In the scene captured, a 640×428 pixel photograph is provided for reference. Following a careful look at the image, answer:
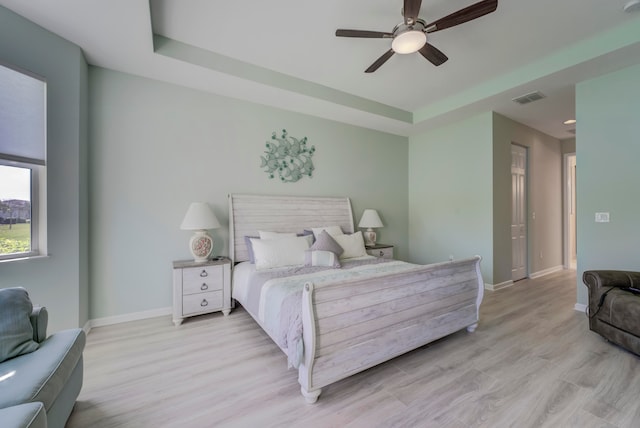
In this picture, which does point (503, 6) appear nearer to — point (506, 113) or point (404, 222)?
point (506, 113)

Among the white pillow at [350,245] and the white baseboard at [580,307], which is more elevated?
the white pillow at [350,245]

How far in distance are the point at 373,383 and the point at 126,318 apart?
279cm

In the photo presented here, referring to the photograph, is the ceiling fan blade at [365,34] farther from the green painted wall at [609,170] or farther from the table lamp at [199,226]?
the green painted wall at [609,170]

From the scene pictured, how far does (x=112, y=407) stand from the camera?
1688mm

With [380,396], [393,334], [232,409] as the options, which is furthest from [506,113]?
[232,409]

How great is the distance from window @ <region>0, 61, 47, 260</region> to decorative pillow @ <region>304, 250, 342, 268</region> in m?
2.50

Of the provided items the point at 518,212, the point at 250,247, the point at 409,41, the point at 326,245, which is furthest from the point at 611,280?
the point at 250,247

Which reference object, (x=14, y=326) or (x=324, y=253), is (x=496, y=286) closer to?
(x=324, y=253)

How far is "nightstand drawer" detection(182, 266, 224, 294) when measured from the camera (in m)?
2.93

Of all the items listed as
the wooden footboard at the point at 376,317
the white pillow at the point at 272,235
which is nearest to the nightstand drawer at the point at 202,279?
the white pillow at the point at 272,235

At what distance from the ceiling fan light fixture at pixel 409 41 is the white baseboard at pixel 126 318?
3.78 metres

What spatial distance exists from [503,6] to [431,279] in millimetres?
2469

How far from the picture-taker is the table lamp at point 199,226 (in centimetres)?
297

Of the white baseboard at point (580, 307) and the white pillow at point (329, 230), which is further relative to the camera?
the white pillow at point (329, 230)
